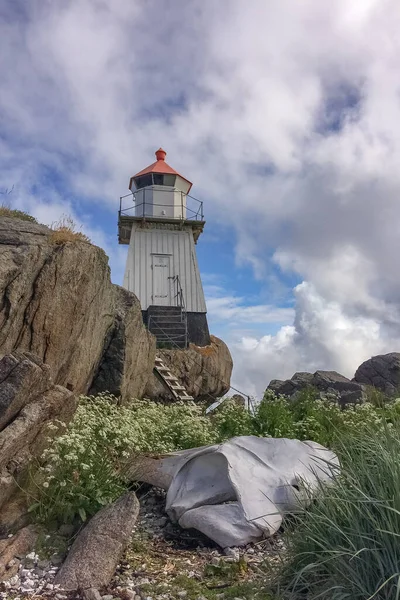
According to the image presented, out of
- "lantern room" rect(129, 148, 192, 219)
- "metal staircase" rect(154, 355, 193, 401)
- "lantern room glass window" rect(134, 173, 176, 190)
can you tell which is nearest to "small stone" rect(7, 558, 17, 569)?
"metal staircase" rect(154, 355, 193, 401)

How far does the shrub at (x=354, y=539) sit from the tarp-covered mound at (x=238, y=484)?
0.86 meters

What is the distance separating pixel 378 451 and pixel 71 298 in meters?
7.60

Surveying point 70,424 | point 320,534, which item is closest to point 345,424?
point 70,424

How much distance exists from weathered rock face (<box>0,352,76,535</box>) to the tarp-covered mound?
5.43 feet

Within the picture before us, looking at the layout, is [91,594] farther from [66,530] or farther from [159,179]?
[159,179]

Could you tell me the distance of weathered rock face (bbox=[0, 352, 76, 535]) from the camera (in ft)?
20.5

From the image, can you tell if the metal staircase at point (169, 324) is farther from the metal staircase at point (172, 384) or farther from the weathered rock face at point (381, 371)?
the weathered rock face at point (381, 371)

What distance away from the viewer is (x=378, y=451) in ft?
15.9

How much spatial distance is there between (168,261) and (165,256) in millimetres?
328

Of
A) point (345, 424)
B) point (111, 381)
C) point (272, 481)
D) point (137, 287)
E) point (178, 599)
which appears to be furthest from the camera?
point (137, 287)

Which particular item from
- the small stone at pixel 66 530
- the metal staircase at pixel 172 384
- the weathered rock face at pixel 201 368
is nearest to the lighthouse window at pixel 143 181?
the weathered rock face at pixel 201 368

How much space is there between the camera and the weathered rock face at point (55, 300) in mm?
10023

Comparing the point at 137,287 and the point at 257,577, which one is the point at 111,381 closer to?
the point at 257,577

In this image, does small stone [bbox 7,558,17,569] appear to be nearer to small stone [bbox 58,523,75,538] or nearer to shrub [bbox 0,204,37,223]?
small stone [bbox 58,523,75,538]
